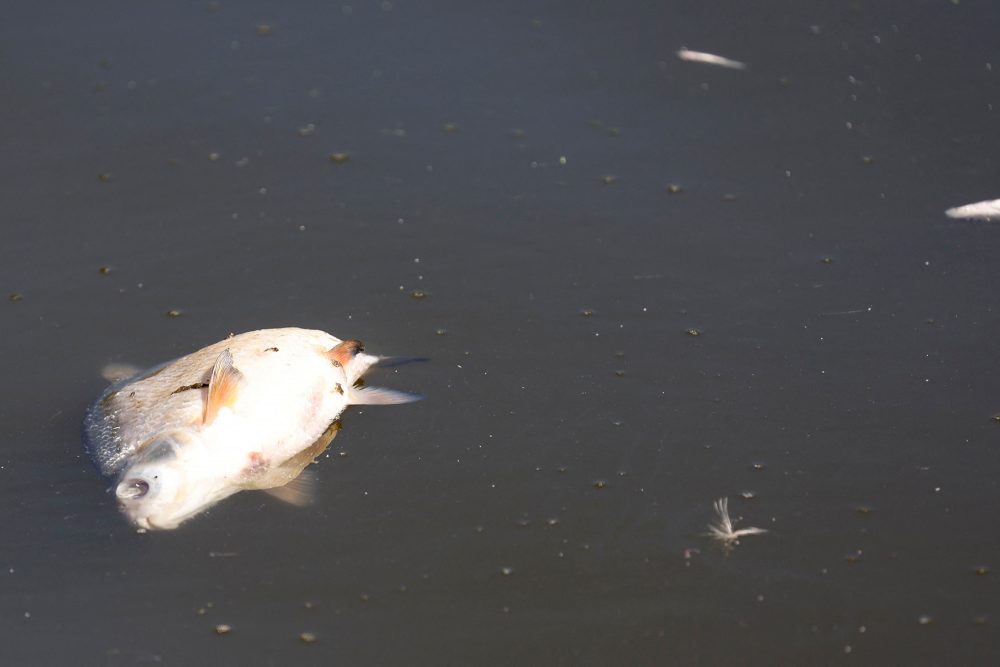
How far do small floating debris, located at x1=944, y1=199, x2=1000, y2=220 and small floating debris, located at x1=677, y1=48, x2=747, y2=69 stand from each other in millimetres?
1701

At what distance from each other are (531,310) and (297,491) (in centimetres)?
144

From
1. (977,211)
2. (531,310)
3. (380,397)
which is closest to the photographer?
(380,397)

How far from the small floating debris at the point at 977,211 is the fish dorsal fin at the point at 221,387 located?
359 cm

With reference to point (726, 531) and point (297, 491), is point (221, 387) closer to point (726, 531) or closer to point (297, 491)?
point (297, 491)

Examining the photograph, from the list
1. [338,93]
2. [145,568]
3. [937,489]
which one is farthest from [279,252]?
[937,489]

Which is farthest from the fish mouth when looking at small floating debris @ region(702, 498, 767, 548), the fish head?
small floating debris @ region(702, 498, 767, 548)

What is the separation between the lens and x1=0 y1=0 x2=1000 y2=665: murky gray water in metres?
4.23

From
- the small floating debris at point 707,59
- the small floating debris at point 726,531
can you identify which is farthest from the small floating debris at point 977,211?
the small floating debris at point 726,531

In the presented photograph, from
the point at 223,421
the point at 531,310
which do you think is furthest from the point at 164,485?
the point at 531,310

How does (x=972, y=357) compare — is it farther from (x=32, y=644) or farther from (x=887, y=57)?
(x=32, y=644)

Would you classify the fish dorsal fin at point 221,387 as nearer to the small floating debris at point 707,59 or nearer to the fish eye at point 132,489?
the fish eye at point 132,489

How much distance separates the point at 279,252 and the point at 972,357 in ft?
10.3

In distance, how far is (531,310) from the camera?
18.1ft

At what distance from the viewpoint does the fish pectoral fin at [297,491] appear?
182 inches
